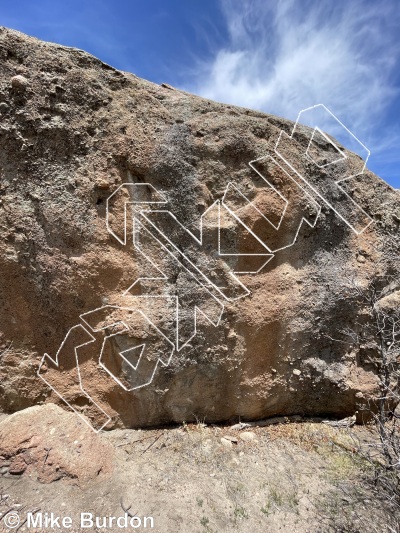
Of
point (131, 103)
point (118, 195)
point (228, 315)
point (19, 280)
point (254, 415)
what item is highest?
point (131, 103)

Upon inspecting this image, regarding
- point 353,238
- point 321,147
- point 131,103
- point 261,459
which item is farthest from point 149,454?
point 321,147

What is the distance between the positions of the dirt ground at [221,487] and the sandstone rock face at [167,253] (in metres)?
0.26

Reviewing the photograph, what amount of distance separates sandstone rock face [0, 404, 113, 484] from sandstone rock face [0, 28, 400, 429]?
0.17 m

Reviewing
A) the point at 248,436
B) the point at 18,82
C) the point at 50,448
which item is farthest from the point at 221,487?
the point at 18,82

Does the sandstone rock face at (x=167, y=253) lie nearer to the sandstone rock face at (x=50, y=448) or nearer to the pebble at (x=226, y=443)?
the sandstone rock face at (x=50, y=448)

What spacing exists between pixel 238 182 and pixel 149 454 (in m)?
2.56

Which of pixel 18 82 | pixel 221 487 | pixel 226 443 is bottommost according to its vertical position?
pixel 221 487

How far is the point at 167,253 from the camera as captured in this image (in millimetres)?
3455

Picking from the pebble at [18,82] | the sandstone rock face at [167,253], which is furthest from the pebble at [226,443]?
the pebble at [18,82]

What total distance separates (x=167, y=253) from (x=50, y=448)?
1831mm

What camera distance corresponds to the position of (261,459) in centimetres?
338

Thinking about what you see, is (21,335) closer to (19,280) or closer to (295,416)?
(19,280)

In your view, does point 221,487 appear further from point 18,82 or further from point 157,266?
point 18,82

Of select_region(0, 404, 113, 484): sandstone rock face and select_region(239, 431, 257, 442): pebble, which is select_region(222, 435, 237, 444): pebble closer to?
select_region(239, 431, 257, 442): pebble
